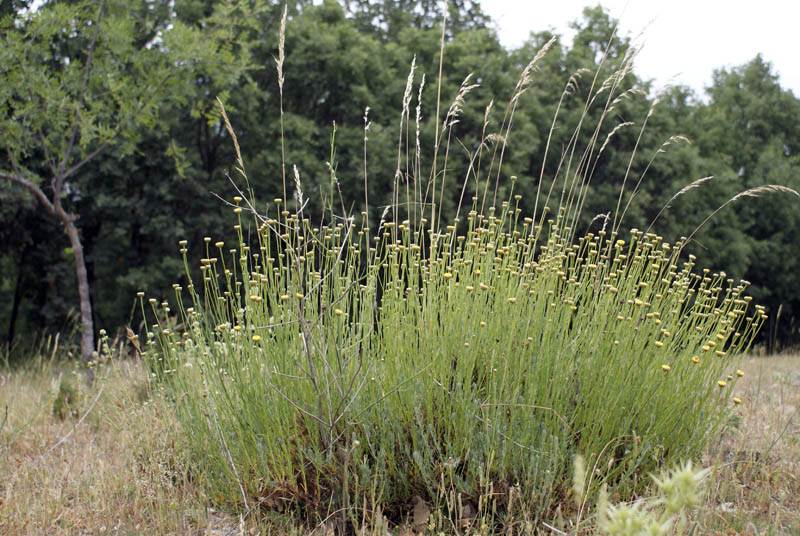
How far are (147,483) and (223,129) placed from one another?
1192cm

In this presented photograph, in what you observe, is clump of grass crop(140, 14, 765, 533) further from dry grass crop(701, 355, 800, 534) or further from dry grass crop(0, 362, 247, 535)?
dry grass crop(701, 355, 800, 534)

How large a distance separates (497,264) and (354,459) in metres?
1.35

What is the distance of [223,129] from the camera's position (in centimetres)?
1392

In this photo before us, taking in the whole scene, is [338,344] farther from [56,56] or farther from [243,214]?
[56,56]

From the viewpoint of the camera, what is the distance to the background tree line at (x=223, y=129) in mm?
7906

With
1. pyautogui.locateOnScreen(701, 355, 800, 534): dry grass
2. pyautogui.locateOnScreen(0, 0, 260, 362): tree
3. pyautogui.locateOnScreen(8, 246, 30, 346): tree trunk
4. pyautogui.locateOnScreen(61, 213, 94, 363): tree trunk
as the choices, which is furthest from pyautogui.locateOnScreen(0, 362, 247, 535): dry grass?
pyautogui.locateOnScreen(8, 246, 30, 346): tree trunk

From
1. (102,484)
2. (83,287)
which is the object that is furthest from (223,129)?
(102,484)

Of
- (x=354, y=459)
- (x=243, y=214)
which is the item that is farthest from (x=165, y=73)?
(x=354, y=459)

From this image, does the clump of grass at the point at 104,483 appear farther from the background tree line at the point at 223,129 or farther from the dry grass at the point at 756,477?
the background tree line at the point at 223,129

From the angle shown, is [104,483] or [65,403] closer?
[104,483]

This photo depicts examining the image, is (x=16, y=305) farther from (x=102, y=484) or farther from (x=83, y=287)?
(x=102, y=484)

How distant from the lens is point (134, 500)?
303 cm

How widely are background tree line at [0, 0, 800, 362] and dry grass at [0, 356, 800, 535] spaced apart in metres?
4.27

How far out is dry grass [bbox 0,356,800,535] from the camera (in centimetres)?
279
